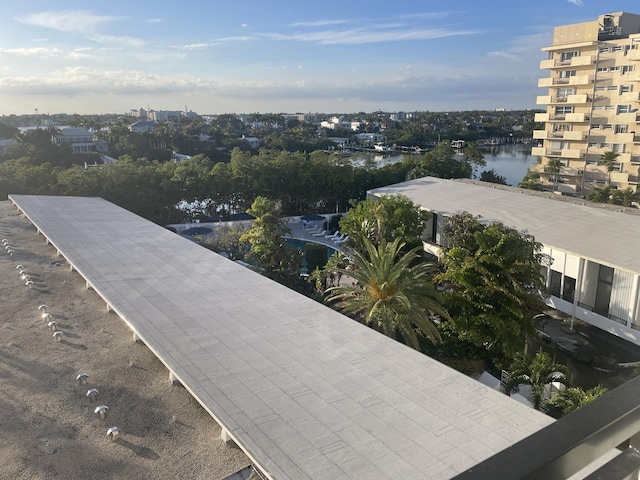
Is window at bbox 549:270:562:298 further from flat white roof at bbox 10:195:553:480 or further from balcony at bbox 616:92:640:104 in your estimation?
balcony at bbox 616:92:640:104

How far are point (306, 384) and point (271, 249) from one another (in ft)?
49.9

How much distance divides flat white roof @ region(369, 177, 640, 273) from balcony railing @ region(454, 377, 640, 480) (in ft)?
61.8

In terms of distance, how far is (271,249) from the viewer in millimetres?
24625

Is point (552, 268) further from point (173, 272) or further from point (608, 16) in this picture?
point (608, 16)

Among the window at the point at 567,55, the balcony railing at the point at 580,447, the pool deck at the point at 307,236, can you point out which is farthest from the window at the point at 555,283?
the window at the point at 567,55

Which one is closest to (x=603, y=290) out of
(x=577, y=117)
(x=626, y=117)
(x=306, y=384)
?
(x=306, y=384)

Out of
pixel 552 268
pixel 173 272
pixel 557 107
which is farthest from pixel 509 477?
pixel 557 107

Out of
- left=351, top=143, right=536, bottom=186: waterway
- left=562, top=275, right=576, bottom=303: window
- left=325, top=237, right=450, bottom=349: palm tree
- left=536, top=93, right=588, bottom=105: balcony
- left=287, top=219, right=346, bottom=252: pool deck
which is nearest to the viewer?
left=325, top=237, right=450, bottom=349: palm tree

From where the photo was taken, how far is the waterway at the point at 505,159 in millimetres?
78438

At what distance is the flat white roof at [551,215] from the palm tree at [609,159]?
19.6m

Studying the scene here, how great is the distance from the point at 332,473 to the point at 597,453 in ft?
20.1

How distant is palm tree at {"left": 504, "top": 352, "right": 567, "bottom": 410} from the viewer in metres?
13.0

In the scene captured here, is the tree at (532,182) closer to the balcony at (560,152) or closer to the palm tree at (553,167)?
the palm tree at (553,167)

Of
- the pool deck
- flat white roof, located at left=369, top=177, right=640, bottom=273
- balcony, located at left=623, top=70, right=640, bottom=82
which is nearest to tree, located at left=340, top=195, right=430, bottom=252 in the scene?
flat white roof, located at left=369, top=177, right=640, bottom=273
